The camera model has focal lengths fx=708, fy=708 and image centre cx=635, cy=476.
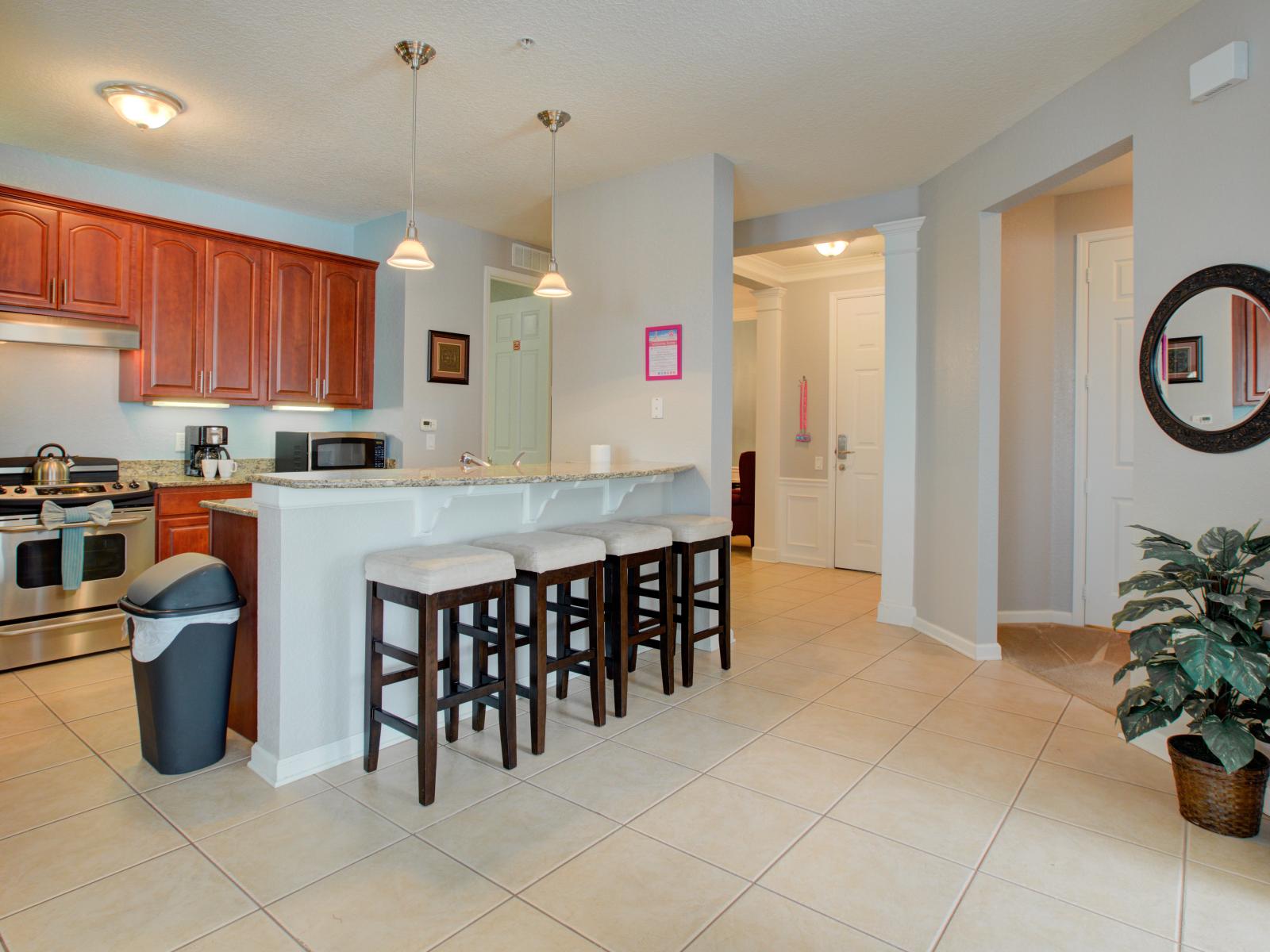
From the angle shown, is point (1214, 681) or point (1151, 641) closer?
point (1214, 681)

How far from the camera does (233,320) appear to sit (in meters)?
4.45

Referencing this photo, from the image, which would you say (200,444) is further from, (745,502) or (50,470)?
(745,502)

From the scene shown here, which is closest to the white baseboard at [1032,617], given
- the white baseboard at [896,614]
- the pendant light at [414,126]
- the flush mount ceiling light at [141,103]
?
the white baseboard at [896,614]

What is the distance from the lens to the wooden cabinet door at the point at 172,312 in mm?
4094

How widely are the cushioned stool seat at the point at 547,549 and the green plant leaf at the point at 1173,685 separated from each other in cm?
182

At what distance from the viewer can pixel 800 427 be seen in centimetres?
660

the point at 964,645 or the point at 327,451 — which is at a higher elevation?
the point at 327,451

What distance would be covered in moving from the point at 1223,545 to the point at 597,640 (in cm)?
206

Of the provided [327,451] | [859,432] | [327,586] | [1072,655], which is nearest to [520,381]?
[327,451]

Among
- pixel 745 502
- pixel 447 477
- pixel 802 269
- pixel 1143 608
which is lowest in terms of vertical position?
pixel 1143 608

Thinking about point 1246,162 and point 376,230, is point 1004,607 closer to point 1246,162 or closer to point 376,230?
point 1246,162

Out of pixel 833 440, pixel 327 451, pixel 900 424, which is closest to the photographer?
pixel 900 424

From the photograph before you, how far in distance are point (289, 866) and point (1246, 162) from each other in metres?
3.56

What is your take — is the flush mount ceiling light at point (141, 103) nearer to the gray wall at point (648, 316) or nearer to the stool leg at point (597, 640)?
the gray wall at point (648, 316)
